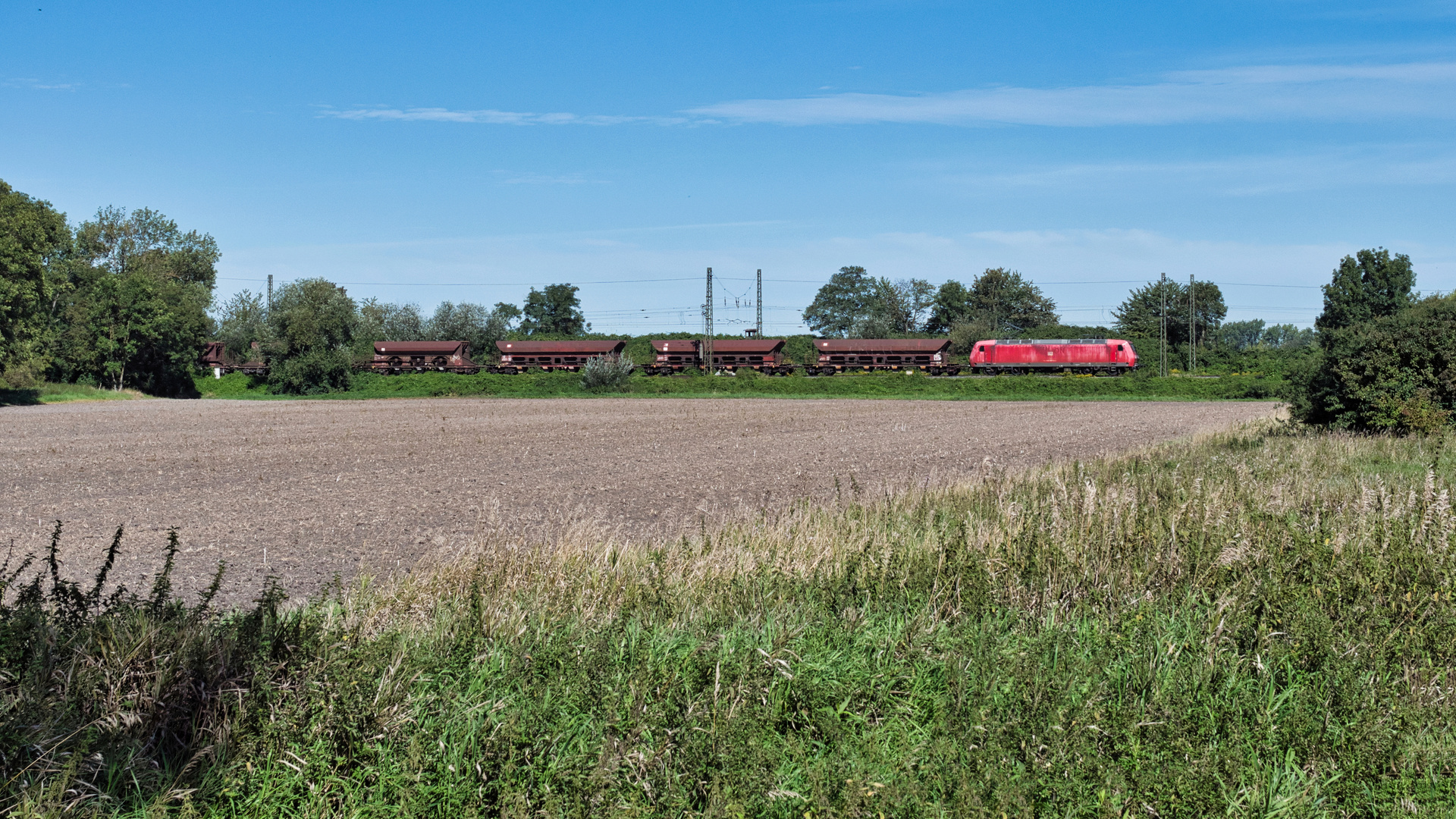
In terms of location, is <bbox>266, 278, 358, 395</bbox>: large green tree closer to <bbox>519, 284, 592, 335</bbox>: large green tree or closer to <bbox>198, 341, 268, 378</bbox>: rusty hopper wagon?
<bbox>198, 341, 268, 378</bbox>: rusty hopper wagon

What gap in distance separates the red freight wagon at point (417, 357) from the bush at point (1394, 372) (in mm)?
69591

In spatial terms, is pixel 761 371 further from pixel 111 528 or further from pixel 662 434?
pixel 111 528

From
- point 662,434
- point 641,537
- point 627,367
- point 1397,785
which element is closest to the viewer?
point 1397,785

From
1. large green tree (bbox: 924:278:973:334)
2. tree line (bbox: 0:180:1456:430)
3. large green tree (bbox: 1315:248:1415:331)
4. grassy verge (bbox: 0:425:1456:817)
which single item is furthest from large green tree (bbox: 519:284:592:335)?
grassy verge (bbox: 0:425:1456:817)

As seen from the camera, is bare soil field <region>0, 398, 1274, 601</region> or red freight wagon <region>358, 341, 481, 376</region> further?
red freight wagon <region>358, 341, 481, 376</region>

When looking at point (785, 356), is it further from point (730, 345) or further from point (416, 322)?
point (416, 322)

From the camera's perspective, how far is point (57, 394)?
6419 centimetres

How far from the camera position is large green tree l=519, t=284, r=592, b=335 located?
139000 mm

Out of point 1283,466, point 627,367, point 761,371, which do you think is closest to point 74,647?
point 1283,466

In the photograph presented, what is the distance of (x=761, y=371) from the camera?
81.0 meters

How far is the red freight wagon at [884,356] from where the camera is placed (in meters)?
79.4

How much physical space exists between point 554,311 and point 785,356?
6416cm

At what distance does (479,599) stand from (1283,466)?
11142 millimetres

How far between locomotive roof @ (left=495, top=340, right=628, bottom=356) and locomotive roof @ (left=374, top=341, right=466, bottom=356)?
12.5 feet
